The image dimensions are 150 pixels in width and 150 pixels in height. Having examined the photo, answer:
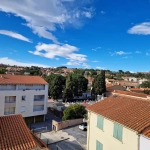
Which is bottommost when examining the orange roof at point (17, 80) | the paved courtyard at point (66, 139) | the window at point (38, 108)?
the paved courtyard at point (66, 139)

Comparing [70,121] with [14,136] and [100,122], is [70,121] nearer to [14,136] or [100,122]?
[100,122]

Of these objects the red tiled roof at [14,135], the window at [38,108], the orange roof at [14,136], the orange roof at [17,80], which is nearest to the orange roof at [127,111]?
the orange roof at [14,136]

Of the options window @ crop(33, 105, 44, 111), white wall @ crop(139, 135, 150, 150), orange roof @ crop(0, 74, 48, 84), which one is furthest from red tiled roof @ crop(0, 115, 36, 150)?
window @ crop(33, 105, 44, 111)

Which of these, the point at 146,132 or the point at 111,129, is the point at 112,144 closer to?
the point at 111,129

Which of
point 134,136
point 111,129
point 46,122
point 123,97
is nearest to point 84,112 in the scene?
point 46,122

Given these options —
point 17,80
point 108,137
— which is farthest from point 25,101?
point 108,137

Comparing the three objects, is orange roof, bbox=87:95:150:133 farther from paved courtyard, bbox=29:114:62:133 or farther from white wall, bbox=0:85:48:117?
white wall, bbox=0:85:48:117

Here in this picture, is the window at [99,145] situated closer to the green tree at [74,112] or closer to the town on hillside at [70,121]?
the town on hillside at [70,121]
